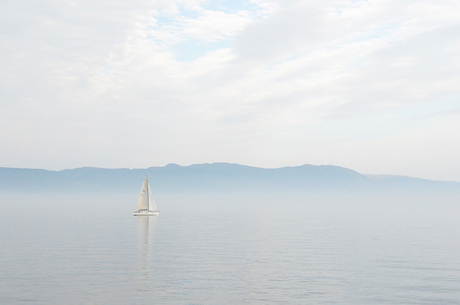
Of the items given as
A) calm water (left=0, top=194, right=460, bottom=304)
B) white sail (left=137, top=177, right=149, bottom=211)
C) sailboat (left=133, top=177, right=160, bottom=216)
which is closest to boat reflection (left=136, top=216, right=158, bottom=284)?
calm water (left=0, top=194, right=460, bottom=304)

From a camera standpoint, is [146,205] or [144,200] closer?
[144,200]

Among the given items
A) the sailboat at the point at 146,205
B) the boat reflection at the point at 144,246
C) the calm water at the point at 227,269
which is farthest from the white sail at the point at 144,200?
the calm water at the point at 227,269

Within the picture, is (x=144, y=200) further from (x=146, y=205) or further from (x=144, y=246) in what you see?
(x=144, y=246)

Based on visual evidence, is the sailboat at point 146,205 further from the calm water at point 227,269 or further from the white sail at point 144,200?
the calm water at point 227,269

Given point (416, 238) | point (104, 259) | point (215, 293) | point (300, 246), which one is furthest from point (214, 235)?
point (215, 293)

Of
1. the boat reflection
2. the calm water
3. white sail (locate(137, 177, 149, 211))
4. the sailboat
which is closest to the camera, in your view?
the calm water

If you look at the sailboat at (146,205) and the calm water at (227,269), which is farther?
the sailboat at (146,205)

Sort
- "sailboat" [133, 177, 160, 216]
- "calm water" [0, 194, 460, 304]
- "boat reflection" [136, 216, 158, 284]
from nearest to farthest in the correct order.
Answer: "calm water" [0, 194, 460, 304]
"boat reflection" [136, 216, 158, 284]
"sailboat" [133, 177, 160, 216]

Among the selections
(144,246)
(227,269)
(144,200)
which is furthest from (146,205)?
(227,269)

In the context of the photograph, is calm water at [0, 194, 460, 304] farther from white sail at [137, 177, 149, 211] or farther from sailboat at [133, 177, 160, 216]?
white sail at [137, 177, 149, 211]

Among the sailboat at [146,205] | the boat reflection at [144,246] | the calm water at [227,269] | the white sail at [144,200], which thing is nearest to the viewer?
the calm water at [227,269]

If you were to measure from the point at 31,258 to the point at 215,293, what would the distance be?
29.3 meters

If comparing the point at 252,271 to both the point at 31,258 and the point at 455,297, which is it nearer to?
the point at 455,297

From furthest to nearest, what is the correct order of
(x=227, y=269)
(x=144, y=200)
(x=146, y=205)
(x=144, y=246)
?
(x=146, y=205), (x=144, y=200), (x=144, y=246), (x=227, y=269)
